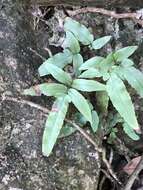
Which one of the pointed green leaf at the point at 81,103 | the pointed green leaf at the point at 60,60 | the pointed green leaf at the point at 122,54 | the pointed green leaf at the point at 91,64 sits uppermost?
the pointed green leaf at the point at 122,54

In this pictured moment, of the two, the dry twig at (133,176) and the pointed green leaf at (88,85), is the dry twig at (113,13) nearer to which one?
the pointed green leaf at (88,85)

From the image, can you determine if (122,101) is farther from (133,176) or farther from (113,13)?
(113,13)

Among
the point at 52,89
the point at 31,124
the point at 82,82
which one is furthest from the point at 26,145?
the point at 82,82

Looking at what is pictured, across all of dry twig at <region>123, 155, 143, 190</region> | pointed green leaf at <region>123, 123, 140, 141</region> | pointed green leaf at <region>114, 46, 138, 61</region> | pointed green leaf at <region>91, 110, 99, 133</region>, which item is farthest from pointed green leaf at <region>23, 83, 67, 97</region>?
dry twig at <region>123, 155, 143, 190</region>

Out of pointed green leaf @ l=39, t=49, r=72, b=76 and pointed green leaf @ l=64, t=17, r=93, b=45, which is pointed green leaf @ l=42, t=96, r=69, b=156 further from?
pointed green leaf @ l=64, t=17, r=93, b=45

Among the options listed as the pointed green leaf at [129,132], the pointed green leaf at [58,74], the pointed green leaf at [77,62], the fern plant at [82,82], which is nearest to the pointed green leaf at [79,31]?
the fern plant at [82,82]

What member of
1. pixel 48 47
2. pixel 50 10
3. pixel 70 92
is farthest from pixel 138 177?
pixel 50 10
